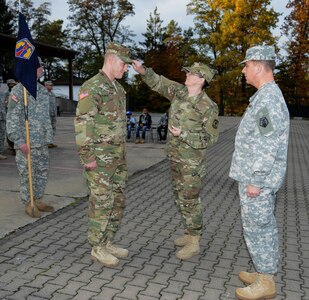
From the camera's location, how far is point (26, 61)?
17.8 feet

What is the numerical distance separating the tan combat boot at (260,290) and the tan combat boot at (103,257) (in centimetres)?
126

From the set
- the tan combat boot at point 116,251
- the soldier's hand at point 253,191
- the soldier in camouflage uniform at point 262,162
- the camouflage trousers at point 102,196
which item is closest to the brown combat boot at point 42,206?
the tan combat boot at point 116,251

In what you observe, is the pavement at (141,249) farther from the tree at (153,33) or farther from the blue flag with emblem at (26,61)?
the tree at (153,33)

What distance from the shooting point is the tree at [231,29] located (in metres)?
35.9

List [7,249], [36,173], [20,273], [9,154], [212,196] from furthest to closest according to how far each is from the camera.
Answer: [9,154], [212,196], [36,173], [7,249], [20,273]

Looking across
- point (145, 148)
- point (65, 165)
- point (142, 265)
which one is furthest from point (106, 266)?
point (145, 148)

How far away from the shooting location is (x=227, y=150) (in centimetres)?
1361

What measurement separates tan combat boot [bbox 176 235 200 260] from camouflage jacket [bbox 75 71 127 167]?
3.91ft

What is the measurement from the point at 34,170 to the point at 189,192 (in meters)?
2.40

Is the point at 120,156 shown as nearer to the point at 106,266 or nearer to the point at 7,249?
the point at 106,266

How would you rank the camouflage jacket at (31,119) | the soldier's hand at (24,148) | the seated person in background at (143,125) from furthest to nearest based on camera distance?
the seated person in background at (143,125) → the camouflage jacket at (31,119) → the soldier's hand at (24,148)

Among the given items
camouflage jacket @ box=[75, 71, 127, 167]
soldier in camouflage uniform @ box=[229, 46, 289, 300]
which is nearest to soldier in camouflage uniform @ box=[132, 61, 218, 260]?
camouflage jacket @ box=[75, 71, 127, 167]

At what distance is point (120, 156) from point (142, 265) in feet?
3.79

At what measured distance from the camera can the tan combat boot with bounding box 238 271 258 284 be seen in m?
3.74
